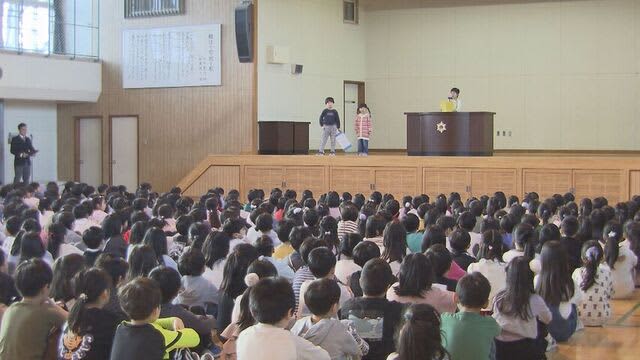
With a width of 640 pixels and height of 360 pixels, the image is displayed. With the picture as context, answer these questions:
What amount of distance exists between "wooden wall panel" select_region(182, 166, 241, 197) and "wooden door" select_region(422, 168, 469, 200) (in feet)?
11.8

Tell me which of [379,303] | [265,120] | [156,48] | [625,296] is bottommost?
[625,296]

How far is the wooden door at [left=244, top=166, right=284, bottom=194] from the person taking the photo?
16.1m

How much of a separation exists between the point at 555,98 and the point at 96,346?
51.3ft

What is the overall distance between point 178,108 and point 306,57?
2.79 metres

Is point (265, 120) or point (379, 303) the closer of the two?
point (379, 303)

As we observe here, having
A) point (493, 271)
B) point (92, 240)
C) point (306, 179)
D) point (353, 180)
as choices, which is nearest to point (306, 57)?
point (306, 179)

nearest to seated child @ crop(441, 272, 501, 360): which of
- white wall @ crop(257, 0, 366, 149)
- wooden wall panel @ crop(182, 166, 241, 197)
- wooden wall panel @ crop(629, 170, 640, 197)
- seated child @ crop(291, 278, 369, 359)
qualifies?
seated child @ crop(291, 278, 369, 359)

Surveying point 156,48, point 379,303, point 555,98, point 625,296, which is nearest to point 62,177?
point 156,48

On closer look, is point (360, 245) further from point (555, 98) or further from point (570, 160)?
point (555, 98)

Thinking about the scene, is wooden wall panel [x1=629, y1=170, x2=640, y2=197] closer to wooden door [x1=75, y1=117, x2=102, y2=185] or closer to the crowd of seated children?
the crowd of seated children

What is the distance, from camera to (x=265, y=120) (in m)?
17.3

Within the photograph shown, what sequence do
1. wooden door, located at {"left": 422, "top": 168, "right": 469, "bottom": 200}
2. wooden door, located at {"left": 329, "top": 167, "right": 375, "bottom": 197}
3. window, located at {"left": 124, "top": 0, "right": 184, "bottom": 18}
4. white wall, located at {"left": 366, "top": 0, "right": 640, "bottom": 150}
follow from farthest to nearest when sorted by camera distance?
white wall, located at {"left": 366, "top": 0, "right": 640, "bottom": 150} < window, located at {"left": 124, "top": 0, "right": 184, "bottom": 18} < wooden door, located at {"left": 329, "top": 167, "right": 375, "bottom": 197} < wooden door, located at {"left": 422, "top": 168, "right": 469, "bottom": 200}

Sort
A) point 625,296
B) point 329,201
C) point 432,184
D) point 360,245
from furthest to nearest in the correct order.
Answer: point 432,184 → point 329,201 → point 625,296 → point 360,245

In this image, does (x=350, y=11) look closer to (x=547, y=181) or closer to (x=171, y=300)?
(x=547, y=181)
